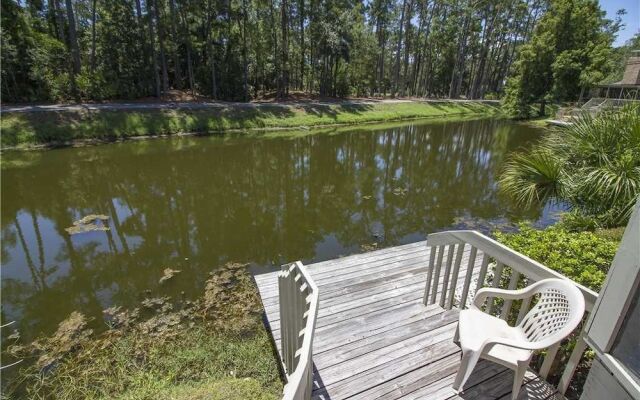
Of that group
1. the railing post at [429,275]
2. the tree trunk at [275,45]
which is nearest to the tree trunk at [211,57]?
the tree trunk at [275,45]

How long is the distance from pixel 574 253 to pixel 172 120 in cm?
1828

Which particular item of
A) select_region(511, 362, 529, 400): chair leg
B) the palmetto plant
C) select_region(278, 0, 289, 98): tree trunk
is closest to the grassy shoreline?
select_region(278, 0, 289, 98): tree trunk

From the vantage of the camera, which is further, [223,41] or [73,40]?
[223,41]

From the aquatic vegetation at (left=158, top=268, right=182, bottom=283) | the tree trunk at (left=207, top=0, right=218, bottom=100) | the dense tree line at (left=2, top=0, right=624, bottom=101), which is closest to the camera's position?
the aquatic vegetation at (left=158, top=268, right=182, bottom=283)

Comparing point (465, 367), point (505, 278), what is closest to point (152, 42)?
point (505, 278)

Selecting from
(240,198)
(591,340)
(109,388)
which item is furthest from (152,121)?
(591,340)

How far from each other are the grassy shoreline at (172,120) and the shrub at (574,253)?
1685 cm

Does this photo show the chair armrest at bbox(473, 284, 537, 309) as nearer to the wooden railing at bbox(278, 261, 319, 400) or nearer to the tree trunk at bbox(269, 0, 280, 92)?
the wooden railing at bbox(278, 261, 319, 400)

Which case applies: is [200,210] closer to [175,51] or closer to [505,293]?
[505,293]

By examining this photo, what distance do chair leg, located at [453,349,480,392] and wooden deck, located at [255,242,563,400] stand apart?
7 centimetres

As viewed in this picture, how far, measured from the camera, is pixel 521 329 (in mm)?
2275

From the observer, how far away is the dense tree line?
17453 mm

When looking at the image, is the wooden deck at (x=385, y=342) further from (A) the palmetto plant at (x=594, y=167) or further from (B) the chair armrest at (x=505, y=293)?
(A) the palmetto plant at (x=594, y=167)

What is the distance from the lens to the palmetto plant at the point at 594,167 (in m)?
4.04
